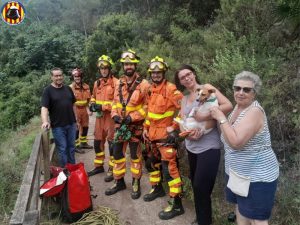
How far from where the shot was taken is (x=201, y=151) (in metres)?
4.04

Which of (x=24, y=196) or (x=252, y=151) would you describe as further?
(x=24, y=196)

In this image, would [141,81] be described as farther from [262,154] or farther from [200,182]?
[262,154]

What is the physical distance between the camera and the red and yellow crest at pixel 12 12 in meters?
16.4

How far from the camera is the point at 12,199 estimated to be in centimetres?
672

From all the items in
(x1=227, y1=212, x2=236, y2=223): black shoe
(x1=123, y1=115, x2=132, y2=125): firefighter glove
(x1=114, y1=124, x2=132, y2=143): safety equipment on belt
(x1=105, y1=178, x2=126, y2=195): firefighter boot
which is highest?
(x1=123, y1=115, x2=132, y2=125): firefighter glove

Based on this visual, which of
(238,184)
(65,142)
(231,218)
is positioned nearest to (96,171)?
(65,142)

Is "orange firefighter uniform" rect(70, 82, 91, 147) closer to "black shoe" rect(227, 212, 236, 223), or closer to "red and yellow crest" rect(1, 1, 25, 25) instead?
"black shoe" rect(227, 212, 236, 223)

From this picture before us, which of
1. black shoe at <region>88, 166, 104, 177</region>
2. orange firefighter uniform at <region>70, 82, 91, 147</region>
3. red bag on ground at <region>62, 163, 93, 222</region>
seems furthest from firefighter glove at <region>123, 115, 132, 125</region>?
orange firefighter uniform at <region>70, 82, 91, 147</region>

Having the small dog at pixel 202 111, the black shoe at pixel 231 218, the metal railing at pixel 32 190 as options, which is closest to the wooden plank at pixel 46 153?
the metal railing at pixel 32 190

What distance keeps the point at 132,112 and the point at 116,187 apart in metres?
1.41

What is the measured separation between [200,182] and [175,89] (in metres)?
1.43

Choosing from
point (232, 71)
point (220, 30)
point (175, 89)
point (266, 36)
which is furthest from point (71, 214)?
point (220, 30)

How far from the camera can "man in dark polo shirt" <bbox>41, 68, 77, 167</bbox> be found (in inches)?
231

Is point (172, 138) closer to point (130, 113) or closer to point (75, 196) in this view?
point (130, 113)
